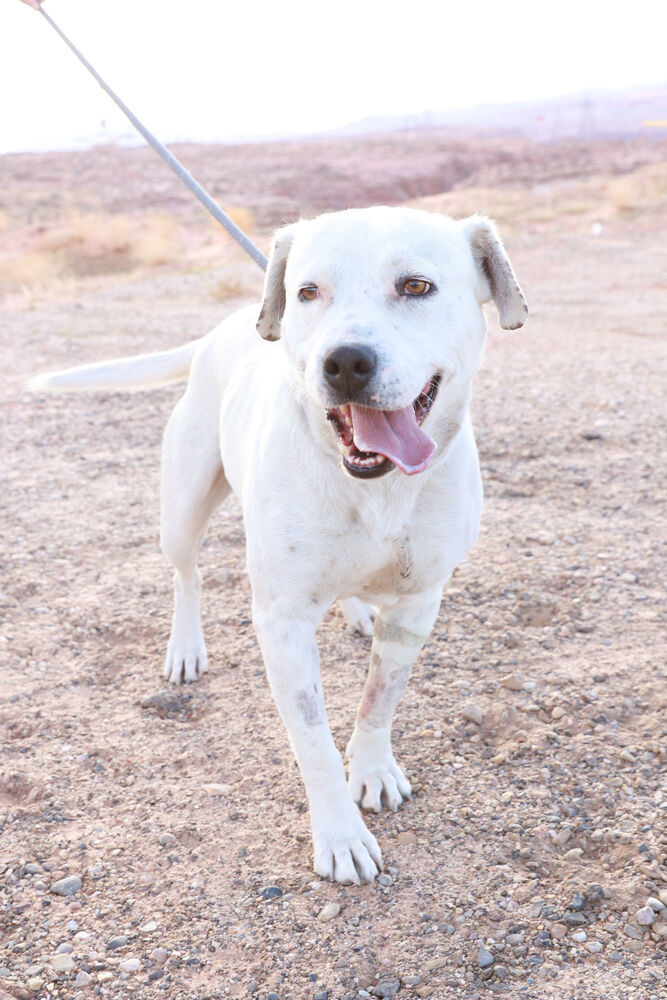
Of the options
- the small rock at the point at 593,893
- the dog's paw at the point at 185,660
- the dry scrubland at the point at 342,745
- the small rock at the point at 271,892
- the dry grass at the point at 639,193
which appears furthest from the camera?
the dry grass at the point at 639,193

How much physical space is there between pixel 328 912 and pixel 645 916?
0.85 m

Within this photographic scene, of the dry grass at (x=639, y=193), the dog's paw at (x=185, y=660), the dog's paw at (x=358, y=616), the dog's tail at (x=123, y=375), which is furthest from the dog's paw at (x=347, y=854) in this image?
the dry grass at (x=639, y=193)

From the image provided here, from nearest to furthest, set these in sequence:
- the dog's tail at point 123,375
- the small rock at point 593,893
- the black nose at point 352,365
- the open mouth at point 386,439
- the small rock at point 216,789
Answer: the black nose at point 352,365, the open mouth at point 386,439, the small rock at point 593,893, the small rock at point 216,789, the dog's tail at point 123,375

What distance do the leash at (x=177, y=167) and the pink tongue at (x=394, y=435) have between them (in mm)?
1249

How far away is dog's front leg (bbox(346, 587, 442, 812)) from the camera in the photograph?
2.89 metres

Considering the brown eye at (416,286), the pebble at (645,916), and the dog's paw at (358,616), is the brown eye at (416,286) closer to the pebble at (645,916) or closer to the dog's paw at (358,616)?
the pebble at (645,916)

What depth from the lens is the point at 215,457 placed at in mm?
3521

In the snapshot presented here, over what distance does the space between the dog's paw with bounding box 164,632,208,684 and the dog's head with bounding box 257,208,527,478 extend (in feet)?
5.63

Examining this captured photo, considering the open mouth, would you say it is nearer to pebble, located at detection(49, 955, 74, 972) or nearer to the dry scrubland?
the dry scrubland

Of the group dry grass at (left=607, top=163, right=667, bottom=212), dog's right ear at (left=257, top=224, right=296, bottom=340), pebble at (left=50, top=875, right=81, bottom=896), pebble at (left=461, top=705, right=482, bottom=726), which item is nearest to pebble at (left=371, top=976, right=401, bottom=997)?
pebble at (left=50, top=875, right=81, bottom=896)

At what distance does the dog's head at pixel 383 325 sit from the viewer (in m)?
2.20

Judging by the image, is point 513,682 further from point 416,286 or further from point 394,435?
point 416,286

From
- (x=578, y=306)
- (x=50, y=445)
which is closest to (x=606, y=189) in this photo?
(x=578, y=306)

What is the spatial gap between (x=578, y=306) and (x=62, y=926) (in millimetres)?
10201
